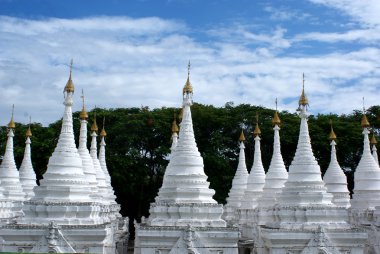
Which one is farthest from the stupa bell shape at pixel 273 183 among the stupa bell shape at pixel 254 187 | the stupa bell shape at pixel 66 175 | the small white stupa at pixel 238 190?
the stupa bell shape at pixel 66 175

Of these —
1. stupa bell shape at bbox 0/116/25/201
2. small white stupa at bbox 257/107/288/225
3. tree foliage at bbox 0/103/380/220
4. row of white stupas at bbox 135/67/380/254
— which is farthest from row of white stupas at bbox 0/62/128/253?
tree foliage at bbox 0/103/380/220

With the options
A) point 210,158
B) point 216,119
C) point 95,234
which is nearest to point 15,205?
point 95,234

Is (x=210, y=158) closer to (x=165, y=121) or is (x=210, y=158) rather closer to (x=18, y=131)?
(x=165, y=121)

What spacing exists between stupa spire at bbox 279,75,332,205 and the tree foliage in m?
25.5

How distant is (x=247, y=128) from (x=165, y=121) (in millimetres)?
9608

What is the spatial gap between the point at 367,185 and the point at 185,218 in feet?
52.2

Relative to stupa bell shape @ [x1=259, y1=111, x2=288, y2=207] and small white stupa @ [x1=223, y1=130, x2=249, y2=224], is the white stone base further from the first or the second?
small white stupa @ [x1=223, y1=130, x2=249, y2=224]

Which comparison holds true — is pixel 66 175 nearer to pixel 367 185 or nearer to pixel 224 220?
pixel 224 220

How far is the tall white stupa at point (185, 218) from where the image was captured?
73.9 feet

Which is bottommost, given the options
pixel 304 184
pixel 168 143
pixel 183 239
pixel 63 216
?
pixel 183 239

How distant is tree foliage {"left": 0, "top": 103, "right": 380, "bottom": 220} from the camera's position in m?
53.2

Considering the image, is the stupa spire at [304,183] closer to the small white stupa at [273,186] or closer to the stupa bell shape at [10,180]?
the small white stupa at [273,186]

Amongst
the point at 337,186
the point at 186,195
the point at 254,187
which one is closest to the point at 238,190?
the point at 254,187

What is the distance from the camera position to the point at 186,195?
78.7 feet
